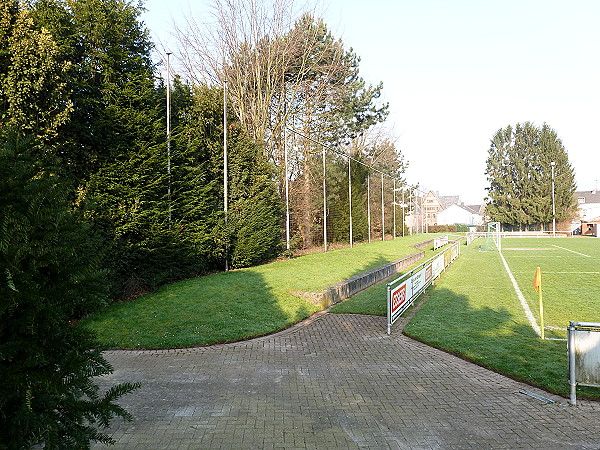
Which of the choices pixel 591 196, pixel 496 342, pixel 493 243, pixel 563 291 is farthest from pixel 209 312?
pixel 591 196

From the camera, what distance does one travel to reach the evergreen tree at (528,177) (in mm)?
66250

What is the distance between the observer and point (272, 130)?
27.7 metres

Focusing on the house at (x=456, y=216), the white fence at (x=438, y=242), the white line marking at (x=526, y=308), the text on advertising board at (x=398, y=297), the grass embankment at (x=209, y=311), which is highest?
the house at (x=456, y=216)

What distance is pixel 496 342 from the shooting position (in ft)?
27.5

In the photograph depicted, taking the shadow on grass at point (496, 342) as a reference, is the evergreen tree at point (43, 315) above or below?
above


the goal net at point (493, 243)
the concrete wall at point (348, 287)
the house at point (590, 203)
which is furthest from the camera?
the house at point (590, 203)

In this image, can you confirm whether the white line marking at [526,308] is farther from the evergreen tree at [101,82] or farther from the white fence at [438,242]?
the white fence at [438,242]

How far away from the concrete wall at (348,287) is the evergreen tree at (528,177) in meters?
56.2

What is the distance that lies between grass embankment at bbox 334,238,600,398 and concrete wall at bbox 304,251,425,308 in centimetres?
46

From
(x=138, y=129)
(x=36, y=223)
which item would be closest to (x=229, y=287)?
(x=138, y=129)

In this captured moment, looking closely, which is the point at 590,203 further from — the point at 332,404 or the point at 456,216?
the point at 332,404

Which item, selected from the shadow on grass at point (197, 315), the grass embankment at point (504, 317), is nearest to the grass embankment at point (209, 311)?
the shadow on grass at point (197, 315)

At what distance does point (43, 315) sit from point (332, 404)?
12.5 ft

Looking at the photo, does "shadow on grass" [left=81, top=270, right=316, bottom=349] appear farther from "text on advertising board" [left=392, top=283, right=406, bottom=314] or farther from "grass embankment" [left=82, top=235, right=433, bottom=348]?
"text on advertising board" [left=392, top=283, right=406, bottom=314]
